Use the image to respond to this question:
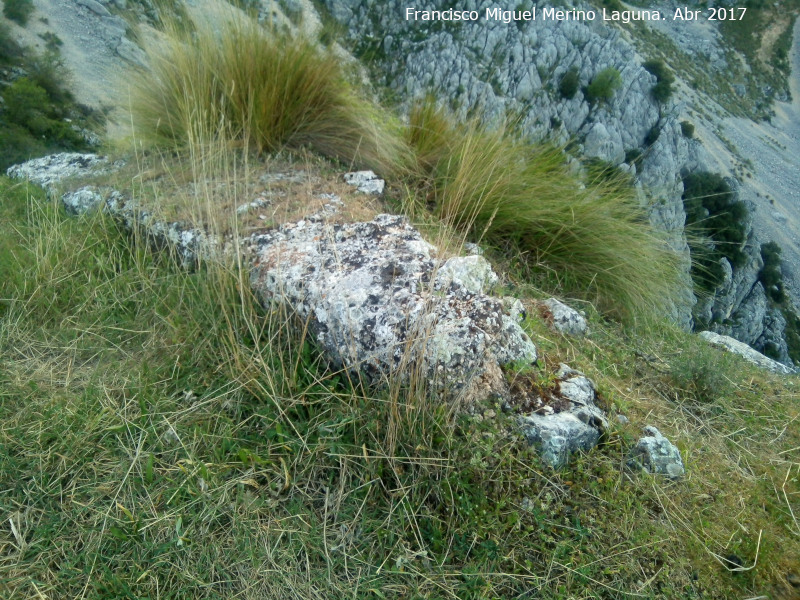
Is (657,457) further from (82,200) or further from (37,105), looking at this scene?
(37,105)

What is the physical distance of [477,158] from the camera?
3170 millimetres

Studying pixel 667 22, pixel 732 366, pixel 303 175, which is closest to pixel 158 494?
pixel 303 175

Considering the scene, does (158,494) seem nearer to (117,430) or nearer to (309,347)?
(117,430)

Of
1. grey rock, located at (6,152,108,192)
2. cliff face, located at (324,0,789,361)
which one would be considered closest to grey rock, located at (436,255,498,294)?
grey rock, located at (6,152,108,192)

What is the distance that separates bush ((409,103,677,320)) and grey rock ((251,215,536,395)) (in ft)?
2.55

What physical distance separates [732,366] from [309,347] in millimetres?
2156

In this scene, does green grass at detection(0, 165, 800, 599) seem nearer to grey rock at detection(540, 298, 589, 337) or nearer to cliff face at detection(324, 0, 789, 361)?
grey rock at detection(540, 298, 589, 337)

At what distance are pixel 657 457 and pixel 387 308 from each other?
112cm

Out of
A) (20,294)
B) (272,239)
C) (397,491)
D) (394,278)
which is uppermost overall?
(394,278)

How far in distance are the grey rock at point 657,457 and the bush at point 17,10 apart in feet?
130

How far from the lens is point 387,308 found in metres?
1.96

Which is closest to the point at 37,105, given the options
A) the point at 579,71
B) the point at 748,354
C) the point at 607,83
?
the point at 607,83

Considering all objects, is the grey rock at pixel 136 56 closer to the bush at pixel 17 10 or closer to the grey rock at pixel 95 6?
the bush at pixel 17 10

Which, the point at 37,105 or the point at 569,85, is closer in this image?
the point at 37,105
